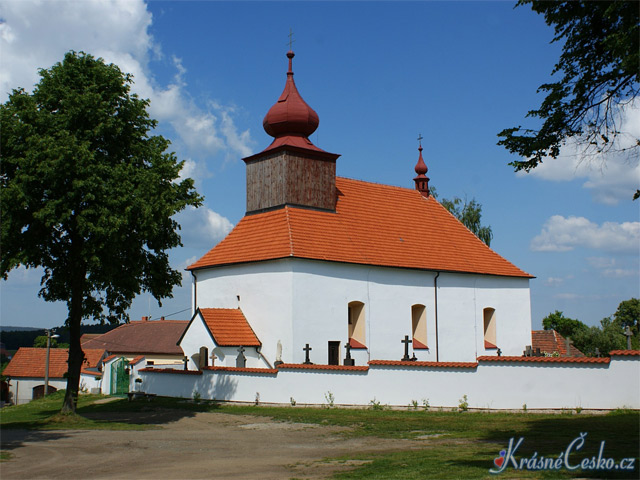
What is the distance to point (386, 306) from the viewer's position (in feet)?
87.7

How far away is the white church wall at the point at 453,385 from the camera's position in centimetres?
1579

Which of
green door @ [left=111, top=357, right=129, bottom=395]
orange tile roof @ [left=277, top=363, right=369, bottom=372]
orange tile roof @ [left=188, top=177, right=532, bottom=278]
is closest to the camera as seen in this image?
orange tile roof @ [left=277, top=363, right=369, bottom=372]

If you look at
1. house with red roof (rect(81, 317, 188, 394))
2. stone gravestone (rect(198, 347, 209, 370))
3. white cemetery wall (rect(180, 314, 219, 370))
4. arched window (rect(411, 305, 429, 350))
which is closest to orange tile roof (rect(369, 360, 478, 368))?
white cemetery wall (rect(180, 314, 219, 370))

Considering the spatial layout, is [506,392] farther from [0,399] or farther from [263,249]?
[0,399]

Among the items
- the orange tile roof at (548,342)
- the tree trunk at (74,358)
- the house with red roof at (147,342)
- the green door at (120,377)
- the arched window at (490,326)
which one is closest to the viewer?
the tree trunk at (74,358)

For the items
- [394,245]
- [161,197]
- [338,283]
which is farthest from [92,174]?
[394,245]

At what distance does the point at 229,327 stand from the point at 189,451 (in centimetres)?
1233

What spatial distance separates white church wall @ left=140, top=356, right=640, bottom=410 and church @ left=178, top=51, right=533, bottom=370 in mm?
1320

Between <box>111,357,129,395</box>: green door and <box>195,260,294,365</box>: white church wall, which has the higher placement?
<box>195,260,294,365</box>: white church wall

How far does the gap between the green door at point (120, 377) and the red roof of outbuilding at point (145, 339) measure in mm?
15936

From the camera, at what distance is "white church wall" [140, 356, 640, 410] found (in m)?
15.8

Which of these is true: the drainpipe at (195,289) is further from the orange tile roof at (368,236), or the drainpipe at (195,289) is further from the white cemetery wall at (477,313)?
the white cemetery wall at (477,313)

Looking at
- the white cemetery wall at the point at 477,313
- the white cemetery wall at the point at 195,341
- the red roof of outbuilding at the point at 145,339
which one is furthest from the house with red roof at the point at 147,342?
the white cemetery wall at the point at 477,313

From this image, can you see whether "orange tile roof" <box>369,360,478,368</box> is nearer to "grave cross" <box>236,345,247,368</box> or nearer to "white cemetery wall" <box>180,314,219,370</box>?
"grave cross" <box>236,345,247,368</box>
